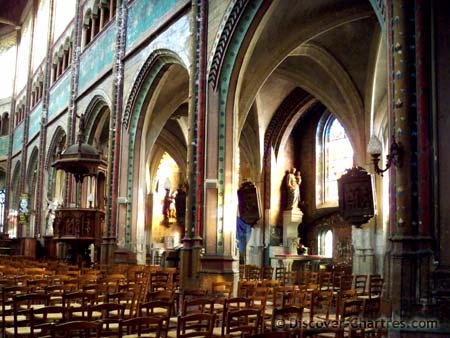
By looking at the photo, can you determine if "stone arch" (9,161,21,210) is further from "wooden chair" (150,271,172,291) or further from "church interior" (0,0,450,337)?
"wooden chair" (150,271,172,291)

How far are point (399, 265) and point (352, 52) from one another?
11.9 metres

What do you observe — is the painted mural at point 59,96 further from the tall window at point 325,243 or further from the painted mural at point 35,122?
the tall window at point 325,243

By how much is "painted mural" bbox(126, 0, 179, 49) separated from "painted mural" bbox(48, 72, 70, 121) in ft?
30.3

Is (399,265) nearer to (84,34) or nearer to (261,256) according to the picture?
(261,256)

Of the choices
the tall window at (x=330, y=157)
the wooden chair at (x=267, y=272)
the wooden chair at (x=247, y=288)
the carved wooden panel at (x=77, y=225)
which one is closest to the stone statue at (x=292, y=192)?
the tall window at (x=330, y=157)

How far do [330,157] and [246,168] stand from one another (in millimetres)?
3762

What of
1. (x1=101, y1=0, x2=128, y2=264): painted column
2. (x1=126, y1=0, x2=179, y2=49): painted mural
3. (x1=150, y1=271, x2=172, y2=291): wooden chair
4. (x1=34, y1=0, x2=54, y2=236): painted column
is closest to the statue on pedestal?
(x1=101, y1=0, x2=128, y2=264): painted column

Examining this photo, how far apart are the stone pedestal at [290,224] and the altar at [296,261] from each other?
174 centimetres

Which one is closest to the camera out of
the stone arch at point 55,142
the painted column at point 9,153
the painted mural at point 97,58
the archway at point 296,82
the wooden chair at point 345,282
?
the wooden chair at point 345,282

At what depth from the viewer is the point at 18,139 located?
40938 mm

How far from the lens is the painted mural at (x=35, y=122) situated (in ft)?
115

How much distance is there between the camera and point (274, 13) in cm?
1430

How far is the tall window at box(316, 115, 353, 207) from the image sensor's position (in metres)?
24.3

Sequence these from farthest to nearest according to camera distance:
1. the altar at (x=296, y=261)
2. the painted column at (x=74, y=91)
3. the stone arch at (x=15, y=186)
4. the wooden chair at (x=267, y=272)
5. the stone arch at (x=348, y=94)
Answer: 1. the stone arch at (x=15, y=186)
2. the painted column at (x=74, y=91)
3. the altar at (x=296, y=261)
4. the stone arch at (x=348, y=94)
5. the wooden chair at (x=267, y=272)
